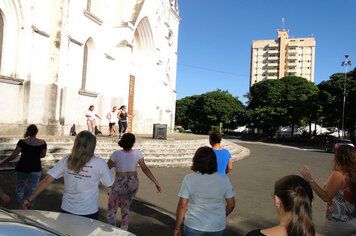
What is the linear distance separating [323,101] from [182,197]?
3478 centimetres

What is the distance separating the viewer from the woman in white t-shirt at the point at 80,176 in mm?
2996

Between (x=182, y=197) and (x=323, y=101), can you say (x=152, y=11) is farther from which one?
(x=323, y=101)

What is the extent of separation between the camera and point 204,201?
2.71 meters

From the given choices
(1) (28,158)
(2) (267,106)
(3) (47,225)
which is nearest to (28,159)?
(1) (28,158)

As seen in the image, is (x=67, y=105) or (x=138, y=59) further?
(x=138, y=59)

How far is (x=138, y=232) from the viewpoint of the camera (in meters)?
4.41

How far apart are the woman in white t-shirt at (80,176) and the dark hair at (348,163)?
2.53m

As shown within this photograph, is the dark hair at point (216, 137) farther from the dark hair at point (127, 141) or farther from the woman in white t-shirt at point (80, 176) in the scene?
the woman in white t-shirt at point (80, 176)

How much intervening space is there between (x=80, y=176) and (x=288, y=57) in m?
88.1

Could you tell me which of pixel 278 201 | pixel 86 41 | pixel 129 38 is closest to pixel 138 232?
pixel 278 201

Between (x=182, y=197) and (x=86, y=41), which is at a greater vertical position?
(x=86, y=41)

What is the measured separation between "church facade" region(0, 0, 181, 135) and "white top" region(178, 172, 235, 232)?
1129cm

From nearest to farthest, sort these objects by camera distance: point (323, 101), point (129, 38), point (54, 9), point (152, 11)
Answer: point (54, 9) < point (129, 38) < point (152, 11) < point (323, 101)

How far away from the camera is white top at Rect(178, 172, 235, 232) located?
2688mm
